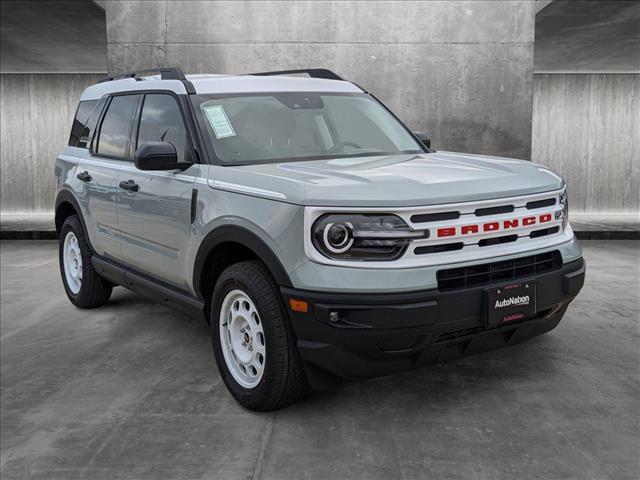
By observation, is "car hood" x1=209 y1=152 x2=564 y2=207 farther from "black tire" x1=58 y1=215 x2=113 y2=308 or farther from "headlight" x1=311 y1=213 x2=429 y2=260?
"black tire" x1=58 y1=215 x2=113 y2=308

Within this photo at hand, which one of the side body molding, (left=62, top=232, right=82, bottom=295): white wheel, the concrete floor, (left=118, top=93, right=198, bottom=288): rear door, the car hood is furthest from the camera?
(left=62, top=232, right=82, bottom=295): white wheel

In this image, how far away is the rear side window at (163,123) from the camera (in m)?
4.31

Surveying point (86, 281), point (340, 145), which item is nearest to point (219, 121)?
point (340, 145)

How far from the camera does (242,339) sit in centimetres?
378

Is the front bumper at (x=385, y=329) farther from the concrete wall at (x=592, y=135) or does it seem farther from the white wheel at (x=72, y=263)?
the concrete wall at (x=592, y=135)

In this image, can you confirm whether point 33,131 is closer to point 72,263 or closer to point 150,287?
point 72,263

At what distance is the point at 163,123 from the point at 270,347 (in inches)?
77.3

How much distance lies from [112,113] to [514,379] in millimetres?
3643

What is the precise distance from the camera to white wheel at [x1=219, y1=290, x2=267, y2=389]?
11.8ft

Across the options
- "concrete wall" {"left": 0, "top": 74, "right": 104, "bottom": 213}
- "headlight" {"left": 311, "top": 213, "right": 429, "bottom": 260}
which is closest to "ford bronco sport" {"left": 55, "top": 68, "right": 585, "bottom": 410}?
"headlight" {"left": 311, "top": 213, "right": 429, "bottom": 260}

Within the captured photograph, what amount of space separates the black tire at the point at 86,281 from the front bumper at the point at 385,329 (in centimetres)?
→ 315

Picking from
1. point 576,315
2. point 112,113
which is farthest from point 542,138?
point 112,113

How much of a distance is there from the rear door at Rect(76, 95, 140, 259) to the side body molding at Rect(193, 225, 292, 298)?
135 centimetres

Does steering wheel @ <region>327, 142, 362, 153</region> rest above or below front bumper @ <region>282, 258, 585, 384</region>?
above
